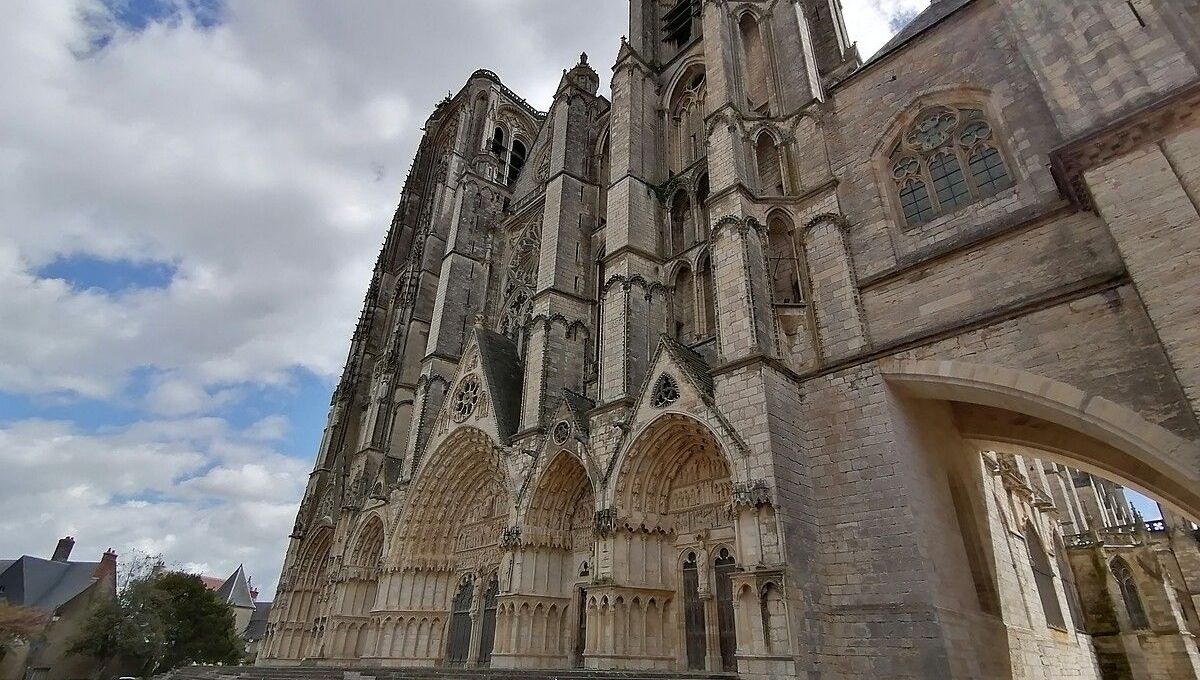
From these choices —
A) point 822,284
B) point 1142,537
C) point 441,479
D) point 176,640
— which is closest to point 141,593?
point 176,640

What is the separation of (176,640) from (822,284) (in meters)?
25.6

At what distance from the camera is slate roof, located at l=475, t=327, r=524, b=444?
559 inches

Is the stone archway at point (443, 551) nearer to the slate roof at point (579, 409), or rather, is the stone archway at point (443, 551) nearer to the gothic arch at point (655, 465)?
the slate roof at point (579, 409)

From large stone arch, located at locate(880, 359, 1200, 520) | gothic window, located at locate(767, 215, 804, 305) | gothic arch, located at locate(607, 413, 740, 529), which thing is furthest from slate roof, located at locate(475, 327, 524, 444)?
large stone arch, located at locate(880, 359, 1200, 520)

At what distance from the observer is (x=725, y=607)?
9.51 m

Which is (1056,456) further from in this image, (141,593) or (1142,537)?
(141,593)

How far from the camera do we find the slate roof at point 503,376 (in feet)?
46.6

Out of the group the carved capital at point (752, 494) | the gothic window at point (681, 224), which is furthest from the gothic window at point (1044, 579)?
the gothic window at point (681, 224)

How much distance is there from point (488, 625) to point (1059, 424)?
1132 centimetres

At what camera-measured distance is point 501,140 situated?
27.3 m

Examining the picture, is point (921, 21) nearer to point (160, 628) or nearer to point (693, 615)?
point (693, 615)

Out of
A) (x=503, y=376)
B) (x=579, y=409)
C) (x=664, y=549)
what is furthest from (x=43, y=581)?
(x=664, y=549)

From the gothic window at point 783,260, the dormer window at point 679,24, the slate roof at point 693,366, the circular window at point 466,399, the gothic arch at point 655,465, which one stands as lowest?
the gothic arch at point 655,465

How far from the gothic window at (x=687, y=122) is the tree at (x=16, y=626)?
24.9 metres
